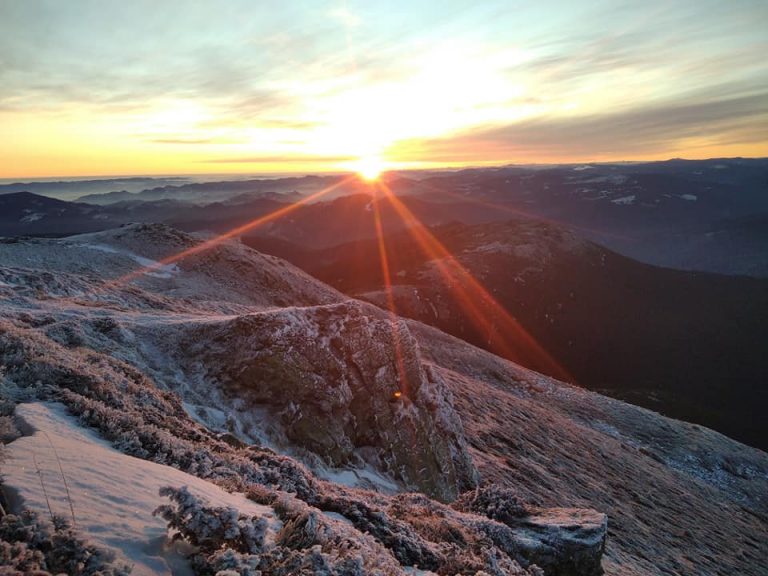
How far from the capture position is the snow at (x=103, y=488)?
4.75 meters

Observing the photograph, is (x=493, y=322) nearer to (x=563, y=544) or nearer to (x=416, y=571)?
(x=563, y=544)

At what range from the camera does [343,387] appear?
643 inches

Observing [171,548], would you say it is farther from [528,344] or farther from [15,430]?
[528,344]

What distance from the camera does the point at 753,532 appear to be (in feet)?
99.8

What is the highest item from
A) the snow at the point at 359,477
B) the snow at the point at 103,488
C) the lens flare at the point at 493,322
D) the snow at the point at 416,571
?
the snow at the point at 103,488

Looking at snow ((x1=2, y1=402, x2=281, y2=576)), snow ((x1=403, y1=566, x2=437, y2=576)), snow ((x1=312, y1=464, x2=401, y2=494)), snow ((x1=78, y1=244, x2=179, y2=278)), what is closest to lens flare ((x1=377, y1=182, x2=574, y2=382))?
snow ((x1=78, y1=244, x2=179, y2=278))

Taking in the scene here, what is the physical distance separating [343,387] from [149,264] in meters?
30.6

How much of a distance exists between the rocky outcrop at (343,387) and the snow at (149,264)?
24055mm

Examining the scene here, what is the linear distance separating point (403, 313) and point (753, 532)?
214 feet

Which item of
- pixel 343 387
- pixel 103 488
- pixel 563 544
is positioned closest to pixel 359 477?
pixel 343 387

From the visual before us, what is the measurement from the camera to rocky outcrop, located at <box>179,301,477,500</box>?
14.9 metres

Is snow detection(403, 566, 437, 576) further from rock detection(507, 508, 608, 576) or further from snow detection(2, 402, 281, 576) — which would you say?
rock detection(507, 508, 608, 576)

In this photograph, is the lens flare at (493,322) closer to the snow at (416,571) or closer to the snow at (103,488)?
the snow at (416,571)

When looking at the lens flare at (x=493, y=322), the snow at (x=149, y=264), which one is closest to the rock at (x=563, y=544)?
the snow at (x=149, y=264)
